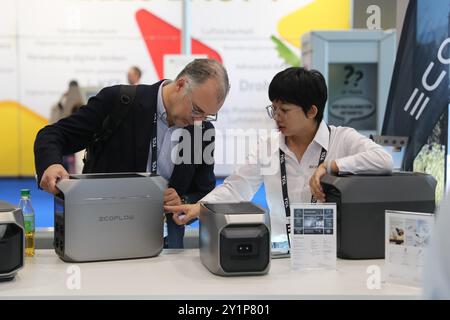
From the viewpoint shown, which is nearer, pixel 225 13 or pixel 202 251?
pixel 202 251

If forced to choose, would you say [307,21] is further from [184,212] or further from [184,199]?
[184,212]

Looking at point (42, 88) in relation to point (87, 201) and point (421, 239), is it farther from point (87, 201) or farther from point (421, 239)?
point (421, 239)

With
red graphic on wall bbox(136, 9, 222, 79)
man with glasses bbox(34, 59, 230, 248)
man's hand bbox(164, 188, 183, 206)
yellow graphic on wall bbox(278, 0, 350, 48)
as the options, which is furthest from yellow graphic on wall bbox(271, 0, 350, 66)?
man's hand bbox(164, 188, 183, 206)

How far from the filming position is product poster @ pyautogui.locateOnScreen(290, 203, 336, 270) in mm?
1990

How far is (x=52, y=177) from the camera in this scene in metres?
2.19

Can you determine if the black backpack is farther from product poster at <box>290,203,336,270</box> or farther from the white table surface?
product poster at <box>290,203,336,270</box>

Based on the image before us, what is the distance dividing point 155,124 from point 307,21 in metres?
5.27

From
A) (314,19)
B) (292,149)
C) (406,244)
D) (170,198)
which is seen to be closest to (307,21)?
(314,19)

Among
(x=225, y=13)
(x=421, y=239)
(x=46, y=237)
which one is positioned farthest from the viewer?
(x=225, y=13)

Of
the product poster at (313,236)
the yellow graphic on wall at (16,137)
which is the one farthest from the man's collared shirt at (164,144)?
the yellow graphic on wall at (16,137)

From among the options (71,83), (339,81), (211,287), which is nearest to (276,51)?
(71,83)

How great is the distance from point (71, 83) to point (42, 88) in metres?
0.41

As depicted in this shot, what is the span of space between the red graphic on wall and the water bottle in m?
5.41

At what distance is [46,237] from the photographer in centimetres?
247
